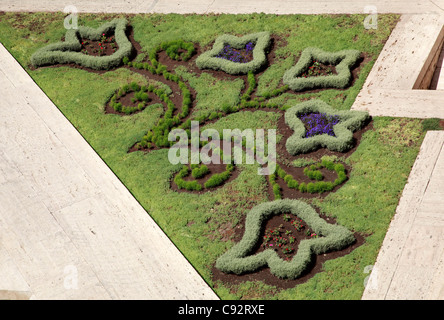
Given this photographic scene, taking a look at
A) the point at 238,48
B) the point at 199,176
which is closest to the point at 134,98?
the point at 238,48

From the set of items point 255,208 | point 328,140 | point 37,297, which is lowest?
point 37,297

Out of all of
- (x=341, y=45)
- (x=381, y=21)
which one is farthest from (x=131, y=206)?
(x=381, y=21)

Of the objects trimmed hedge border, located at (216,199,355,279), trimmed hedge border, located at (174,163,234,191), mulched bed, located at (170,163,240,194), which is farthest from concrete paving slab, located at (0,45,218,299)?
trimmed hedge border, located at (174,163,234,191)

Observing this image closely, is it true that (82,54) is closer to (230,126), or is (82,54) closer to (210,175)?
(230,126)

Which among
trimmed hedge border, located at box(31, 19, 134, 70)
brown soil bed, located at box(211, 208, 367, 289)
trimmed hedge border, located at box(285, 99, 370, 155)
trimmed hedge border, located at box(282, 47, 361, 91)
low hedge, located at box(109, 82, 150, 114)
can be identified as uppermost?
trimmed hedge border, located at box(31, 19, 134, 70)

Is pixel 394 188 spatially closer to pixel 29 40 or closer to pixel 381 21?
pixel 381 21

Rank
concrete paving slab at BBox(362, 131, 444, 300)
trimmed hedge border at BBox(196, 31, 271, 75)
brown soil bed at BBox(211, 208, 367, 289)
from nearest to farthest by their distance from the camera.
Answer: concrete paving slab at BBox(362, 131, 444, 300) → brown soil bed at BBox(211, 208, 367, 289) → trimmed hedge border at BBox(196, 31, 271, 75)

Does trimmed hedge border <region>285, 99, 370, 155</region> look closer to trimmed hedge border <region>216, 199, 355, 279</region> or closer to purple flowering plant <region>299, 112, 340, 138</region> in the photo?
purple flowering plant <region>299, 112, 340, 138</region>
